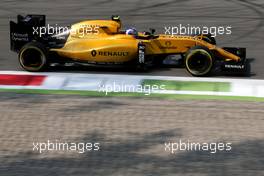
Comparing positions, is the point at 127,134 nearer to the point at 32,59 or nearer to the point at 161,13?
the point at 32,59

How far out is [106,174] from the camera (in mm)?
8398

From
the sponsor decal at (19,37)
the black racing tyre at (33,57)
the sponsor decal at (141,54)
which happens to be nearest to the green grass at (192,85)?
the sponsor decal at (141,54)

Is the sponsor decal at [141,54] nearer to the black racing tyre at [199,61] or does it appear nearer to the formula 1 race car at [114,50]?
the formula 1 race car at [114,50]

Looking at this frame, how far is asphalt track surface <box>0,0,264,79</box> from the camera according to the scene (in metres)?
16.2

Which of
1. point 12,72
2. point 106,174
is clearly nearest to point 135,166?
point 106,174

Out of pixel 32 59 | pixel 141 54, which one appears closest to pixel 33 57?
pixel 32 59

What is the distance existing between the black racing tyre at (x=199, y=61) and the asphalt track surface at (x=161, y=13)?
2.55 meters

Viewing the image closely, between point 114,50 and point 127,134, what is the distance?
10.7 ft

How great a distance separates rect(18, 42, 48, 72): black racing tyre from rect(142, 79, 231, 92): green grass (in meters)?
2.19

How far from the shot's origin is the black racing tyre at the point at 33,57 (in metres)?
12.8

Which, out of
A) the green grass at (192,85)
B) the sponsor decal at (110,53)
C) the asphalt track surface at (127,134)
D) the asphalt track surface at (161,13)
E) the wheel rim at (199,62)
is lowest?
the asphalt track surface at (127,134)

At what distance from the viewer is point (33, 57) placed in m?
12.9

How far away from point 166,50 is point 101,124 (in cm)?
321

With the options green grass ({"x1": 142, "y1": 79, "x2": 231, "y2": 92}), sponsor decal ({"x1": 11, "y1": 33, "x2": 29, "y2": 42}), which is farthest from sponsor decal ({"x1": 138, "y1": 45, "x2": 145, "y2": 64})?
sponsor decal ({"x1": 11, "y1": 33, "x2": 29, "y2": 42})
